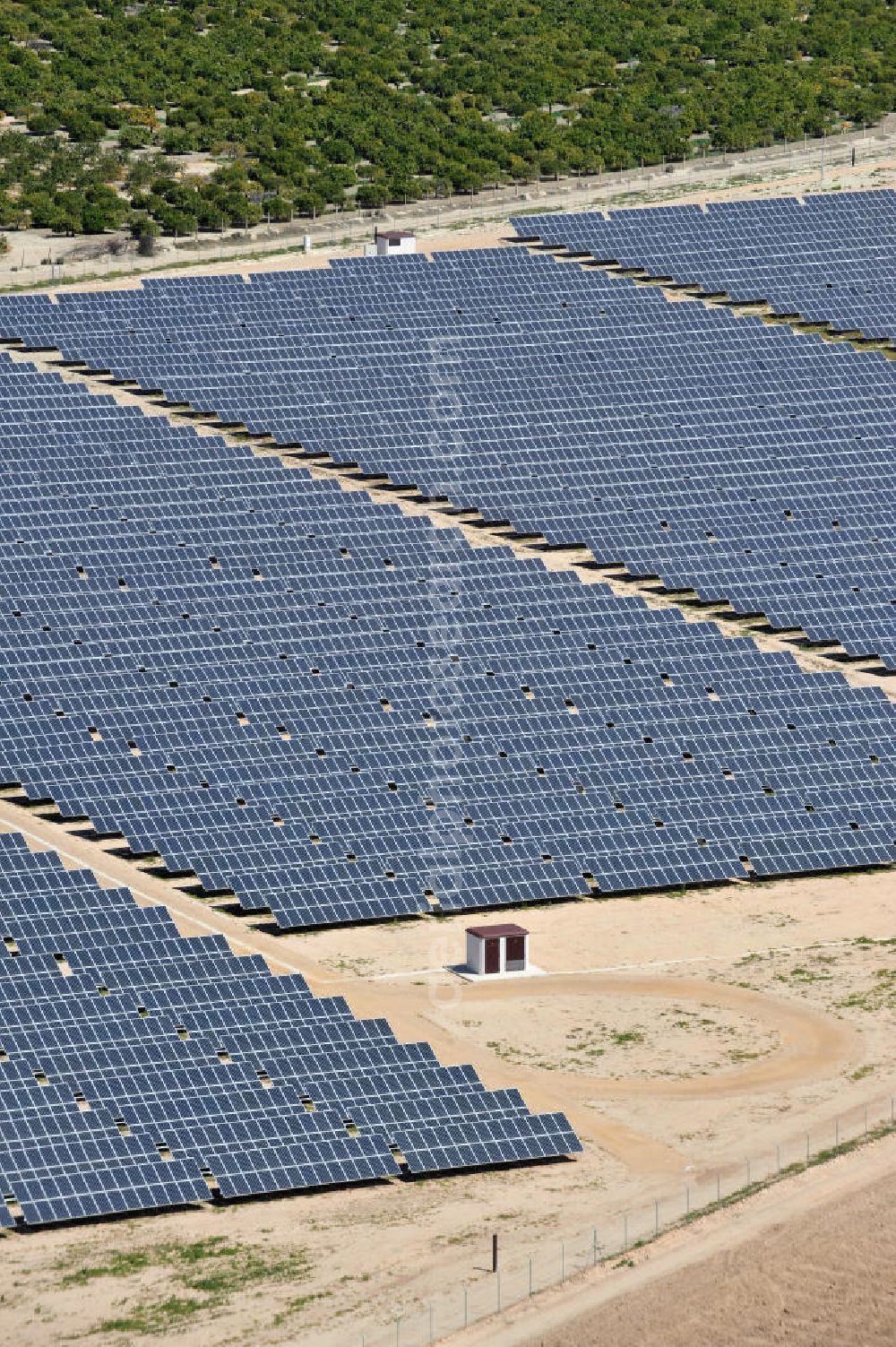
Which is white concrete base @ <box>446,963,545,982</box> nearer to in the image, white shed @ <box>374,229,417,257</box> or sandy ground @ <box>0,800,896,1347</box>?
sandy ground @ <box>0,800,896,1347</box>

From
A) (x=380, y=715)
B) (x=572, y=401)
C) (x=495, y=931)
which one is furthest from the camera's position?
(x=572, y=401)

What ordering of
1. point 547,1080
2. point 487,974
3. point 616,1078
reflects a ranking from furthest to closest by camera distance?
1. point 487,974
2. point 616,1078
3. point 547,1080

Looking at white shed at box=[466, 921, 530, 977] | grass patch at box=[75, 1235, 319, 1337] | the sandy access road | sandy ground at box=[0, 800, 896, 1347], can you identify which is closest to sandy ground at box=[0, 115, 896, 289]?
sandy ground at box=[0, 800, 896, 1347]

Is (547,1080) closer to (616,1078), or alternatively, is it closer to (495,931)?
(616,1078)

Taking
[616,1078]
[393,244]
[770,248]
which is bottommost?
[616,1078]

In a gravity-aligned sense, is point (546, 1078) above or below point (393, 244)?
below

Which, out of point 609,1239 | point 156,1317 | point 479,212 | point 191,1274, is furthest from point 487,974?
point 479,212
